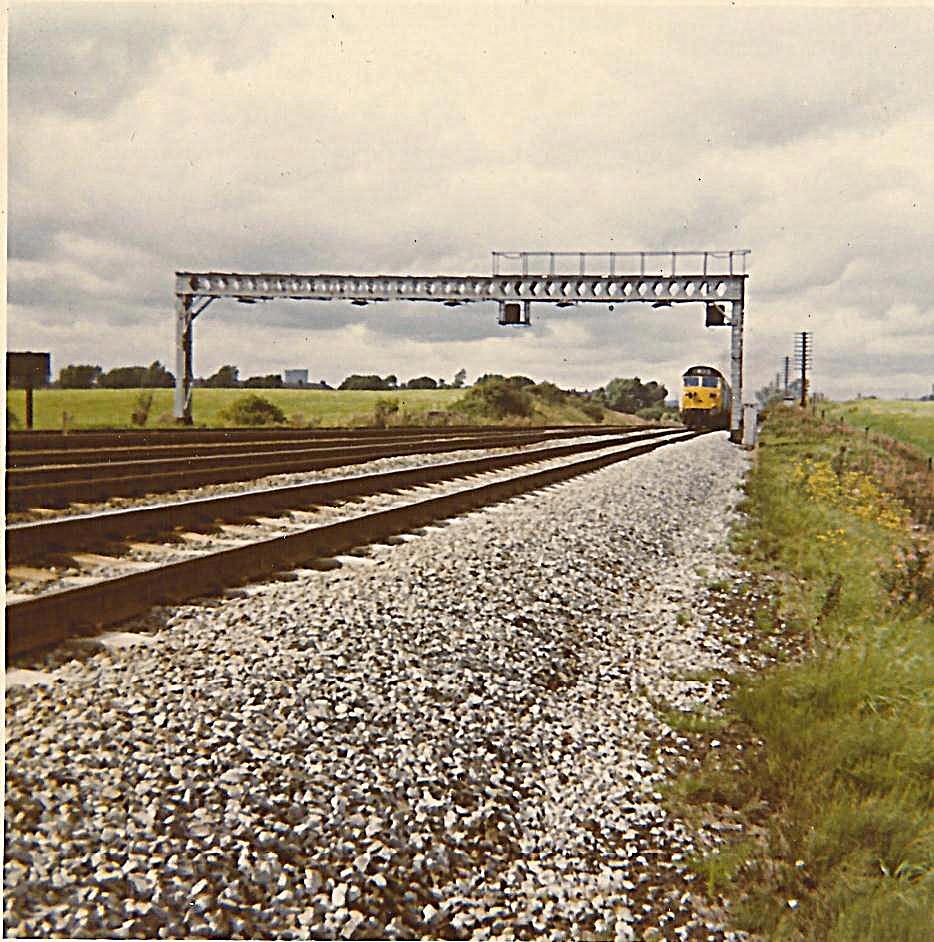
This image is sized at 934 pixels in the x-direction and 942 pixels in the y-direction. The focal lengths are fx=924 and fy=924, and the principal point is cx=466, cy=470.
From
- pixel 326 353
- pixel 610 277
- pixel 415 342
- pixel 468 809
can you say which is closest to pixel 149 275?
pixel 326 353

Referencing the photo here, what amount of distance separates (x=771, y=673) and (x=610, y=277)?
203cm

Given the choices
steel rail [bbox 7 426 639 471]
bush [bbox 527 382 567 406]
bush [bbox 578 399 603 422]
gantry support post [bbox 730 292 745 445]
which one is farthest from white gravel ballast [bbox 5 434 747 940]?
bush [bbox 578 399 603 422]

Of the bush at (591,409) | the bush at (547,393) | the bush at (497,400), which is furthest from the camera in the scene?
the bush at (591,409)

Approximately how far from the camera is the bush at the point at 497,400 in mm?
6991

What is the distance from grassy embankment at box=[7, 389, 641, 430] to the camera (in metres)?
4.06

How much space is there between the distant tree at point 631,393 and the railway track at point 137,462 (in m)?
2.38

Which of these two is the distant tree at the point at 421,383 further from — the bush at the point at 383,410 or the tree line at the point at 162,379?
the bush at the point at 383,410

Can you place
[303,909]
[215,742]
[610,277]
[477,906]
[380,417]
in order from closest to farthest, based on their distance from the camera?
[303,909] < [477,906] < [215,742] < [610,277] < [380,417]

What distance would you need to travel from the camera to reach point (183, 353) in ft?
14.4

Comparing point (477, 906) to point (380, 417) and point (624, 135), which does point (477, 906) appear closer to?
point (624, 135)

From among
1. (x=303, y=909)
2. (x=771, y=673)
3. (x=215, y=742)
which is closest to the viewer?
(x=303, y=909)

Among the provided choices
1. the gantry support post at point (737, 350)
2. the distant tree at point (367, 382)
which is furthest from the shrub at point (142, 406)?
the gantry support post at point (737, 350)

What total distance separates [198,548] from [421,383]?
69.4 inches

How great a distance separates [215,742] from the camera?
2.71 meters
